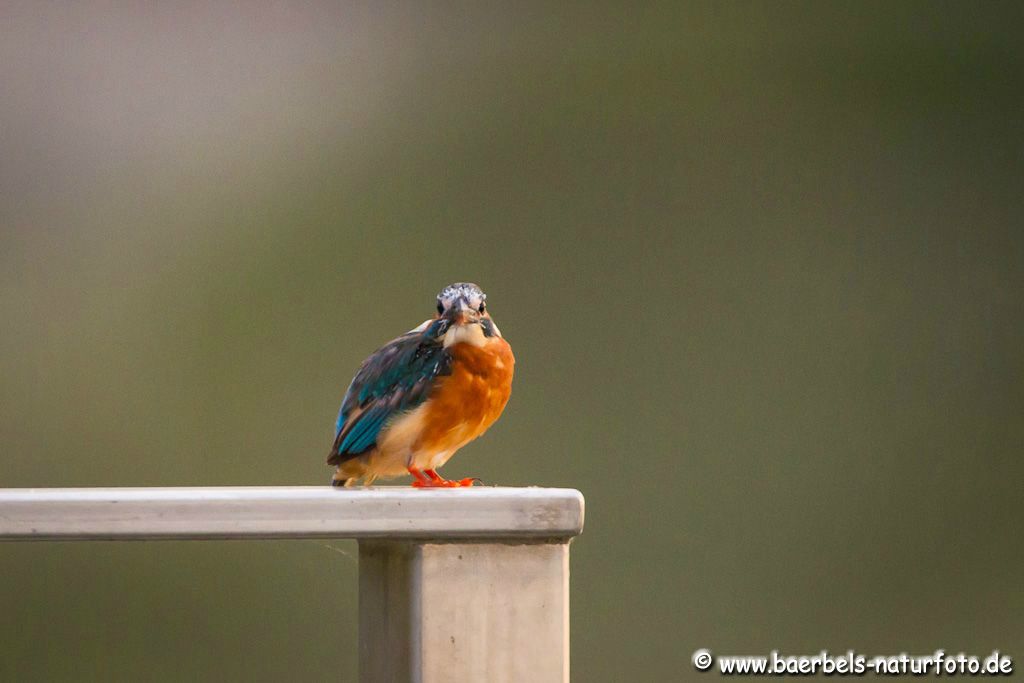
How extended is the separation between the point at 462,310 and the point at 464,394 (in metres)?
0.10

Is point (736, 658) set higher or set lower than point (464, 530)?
lower

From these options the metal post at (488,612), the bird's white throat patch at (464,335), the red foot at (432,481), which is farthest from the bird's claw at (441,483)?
the metal post at (488,612)

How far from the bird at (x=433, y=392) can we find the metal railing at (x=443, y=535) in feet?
1.14

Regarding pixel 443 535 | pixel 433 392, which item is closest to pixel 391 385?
pixel 433 392

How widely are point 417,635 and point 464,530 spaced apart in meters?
0.10

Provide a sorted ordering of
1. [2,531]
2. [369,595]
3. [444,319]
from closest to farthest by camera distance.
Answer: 1. [2,531]
2. [369,595]
3. [444,319]

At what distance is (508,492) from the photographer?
110 cm

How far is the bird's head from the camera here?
1449mm

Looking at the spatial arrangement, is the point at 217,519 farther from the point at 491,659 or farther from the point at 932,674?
the point at 932,674

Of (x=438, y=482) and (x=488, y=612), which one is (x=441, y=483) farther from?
(x=488, y=612)

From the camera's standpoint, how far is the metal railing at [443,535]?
1.05 meters

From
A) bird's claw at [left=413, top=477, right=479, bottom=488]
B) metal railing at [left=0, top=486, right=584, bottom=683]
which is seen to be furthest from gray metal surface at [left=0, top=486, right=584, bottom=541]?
bird's claw at [left=413, top=477, right=479, bottom=488]

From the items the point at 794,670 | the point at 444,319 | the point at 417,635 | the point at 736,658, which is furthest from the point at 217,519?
the point at 736,658

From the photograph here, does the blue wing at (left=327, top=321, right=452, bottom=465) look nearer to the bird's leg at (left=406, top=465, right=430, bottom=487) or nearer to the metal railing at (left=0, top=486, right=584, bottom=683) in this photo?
the bird's leg at (left=406, top=465, right=430, bottom=487)
